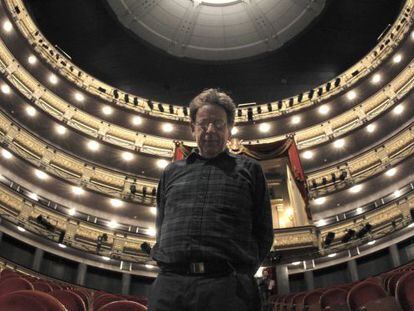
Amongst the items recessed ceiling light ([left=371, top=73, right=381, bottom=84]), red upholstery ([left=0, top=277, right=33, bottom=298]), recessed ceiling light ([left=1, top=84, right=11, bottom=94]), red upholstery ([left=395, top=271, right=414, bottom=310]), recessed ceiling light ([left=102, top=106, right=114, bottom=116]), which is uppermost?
recessed ceiling light ([left=371, top=73, right=381, bottom=84])

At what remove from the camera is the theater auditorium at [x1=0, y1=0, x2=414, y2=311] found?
12844 mm

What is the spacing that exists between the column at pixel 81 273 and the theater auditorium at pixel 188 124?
1.4 inches

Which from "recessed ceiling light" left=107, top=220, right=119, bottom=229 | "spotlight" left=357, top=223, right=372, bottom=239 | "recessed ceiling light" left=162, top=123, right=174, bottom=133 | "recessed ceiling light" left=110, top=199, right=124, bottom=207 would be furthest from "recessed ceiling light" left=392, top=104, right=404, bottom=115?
"recessed ceiling light" left=107, top=220, right=119, bottom=229

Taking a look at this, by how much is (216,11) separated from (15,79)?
9356 mm

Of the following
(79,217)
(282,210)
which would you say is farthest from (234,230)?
(79,217)

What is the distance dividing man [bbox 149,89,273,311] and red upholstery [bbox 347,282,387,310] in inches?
103

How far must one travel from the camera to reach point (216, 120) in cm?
173

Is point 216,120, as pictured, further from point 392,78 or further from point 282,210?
point 392,78

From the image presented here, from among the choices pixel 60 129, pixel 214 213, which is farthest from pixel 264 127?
pixel 214 213

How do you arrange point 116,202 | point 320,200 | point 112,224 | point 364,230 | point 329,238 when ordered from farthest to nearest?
point 320,200, point 116,202, point 112,224, point 329,238, point 364,230

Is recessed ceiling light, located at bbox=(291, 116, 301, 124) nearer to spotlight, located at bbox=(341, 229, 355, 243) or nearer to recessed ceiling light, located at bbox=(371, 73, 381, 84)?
recessed ceiling light, located at bbox=(371, 73, 381, 84)

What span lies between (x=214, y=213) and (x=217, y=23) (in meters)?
19.4

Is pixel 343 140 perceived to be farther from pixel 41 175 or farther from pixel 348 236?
pixel 41 175

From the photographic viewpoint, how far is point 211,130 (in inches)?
67.8
